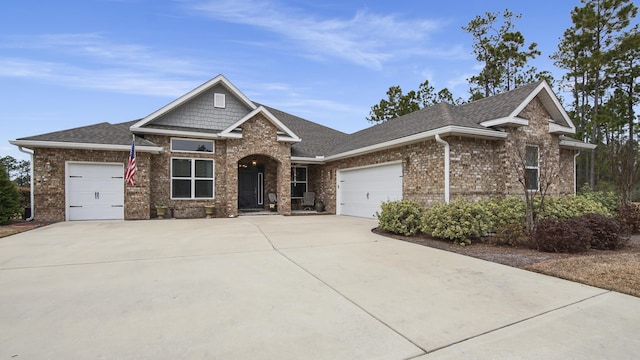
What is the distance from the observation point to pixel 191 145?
13609 mm

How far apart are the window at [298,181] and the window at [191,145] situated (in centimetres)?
492

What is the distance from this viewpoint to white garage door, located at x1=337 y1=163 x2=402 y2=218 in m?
11.8

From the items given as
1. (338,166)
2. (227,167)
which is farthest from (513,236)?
(227,167)

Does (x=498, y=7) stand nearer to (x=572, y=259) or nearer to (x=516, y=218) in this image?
(x=516, y=218)

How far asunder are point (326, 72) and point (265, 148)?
21.0 ft

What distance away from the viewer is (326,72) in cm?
1748

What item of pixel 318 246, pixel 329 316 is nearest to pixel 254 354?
pixel 329 316

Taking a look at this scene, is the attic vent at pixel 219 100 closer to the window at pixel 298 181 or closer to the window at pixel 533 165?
the window at pixel 298 181

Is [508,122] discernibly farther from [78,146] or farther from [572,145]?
[78,146]

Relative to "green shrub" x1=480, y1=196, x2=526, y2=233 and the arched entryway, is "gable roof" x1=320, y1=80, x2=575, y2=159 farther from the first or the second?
the arched entryway

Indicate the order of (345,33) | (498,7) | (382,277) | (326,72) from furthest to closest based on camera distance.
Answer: (498,7) → (326,72) → (345,33) → (382,277)

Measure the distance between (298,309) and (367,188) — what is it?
10.5 metres

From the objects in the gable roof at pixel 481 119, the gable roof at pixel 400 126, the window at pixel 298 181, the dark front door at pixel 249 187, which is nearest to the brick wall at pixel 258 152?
the gable roof at pixel 400 126

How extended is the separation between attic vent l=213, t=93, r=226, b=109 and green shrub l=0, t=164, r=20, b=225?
25.9 ft
